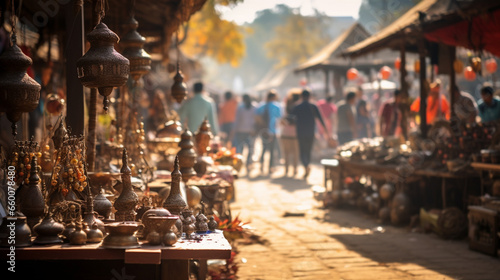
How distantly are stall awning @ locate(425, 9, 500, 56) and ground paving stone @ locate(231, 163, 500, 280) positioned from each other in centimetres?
306

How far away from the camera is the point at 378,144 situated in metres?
11.2

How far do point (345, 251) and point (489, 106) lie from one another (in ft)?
15.6

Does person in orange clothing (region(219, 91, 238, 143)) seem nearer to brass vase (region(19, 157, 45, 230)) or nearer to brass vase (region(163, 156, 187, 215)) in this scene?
brass vase (region(163, 156, 187, 215))

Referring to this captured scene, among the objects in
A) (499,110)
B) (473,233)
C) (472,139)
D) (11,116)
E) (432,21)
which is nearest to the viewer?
(11,116)

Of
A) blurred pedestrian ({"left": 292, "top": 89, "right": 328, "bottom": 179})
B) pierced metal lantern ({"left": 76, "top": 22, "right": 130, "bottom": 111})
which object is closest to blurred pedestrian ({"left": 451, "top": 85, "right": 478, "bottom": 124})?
blurred pedestrian ({"left": 292, "top": 89, "right": 328, "bottom": 179})

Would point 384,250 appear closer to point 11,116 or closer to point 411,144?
point 411,144

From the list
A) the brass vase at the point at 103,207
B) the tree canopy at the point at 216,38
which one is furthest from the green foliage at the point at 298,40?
the brass vase at the point at 103,207

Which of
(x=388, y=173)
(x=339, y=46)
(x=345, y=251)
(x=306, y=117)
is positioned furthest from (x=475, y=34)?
(x=339, y=46)

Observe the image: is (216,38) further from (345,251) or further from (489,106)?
(345,251)

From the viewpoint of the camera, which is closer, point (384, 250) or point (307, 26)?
point (384, 250)

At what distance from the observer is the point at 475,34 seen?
9.37 m

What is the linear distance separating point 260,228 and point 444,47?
16.5ft

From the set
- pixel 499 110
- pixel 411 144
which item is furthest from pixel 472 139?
pixel 499 110

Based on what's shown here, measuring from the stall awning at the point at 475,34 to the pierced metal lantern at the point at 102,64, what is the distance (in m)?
6.06
